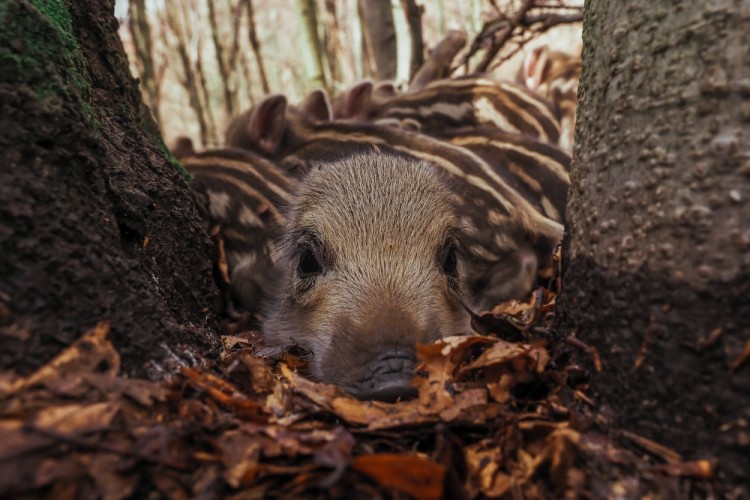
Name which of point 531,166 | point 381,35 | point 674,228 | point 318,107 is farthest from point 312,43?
point 674,228

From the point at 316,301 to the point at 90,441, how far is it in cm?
144

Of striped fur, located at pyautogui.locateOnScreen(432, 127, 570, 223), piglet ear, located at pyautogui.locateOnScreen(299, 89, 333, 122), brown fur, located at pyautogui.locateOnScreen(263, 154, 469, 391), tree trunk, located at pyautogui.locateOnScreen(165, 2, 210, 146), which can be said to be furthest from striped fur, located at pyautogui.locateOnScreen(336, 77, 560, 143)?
tree trunk, located at pyautogui.locateOnScreen(165, 2, 210, 146)

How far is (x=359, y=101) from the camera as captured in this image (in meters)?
5.62

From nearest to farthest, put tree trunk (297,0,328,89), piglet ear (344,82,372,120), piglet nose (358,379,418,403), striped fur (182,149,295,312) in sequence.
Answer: piglet nose (358,379,418,403)
striped fur (182,149,295,312)
piglet ear (344,82,372,120)
tree trunk (297,0,328,89)

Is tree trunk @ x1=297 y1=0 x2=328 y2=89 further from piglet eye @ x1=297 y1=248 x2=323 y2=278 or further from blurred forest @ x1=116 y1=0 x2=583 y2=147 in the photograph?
piglet eye @ x1=297 y1=248 x2=323 y2=278

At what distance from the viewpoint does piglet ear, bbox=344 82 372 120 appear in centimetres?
555

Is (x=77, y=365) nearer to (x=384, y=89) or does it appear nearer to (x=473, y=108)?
(x=473, y=108)

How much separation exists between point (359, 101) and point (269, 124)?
914 millimetres

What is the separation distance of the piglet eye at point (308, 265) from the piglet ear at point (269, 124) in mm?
2672

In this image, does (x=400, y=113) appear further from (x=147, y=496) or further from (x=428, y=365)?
(x=147, y=496)

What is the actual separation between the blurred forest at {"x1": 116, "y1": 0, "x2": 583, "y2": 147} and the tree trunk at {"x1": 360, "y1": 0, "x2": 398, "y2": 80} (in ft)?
0.03

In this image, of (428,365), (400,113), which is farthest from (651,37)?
(400,113)

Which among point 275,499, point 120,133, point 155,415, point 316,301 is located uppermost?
point 120,133

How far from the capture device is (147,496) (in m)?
1.07
